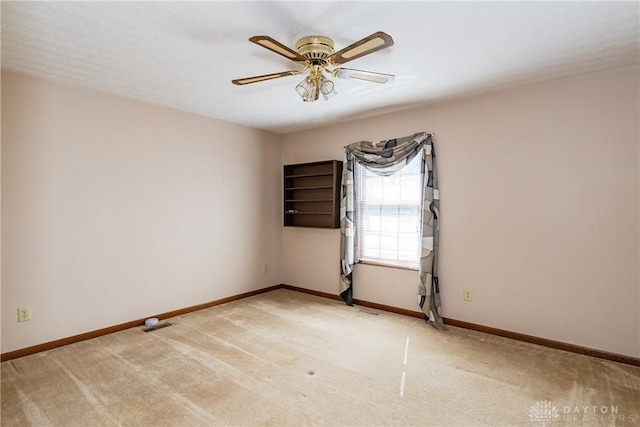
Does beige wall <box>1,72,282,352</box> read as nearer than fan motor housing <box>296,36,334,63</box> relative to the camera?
No

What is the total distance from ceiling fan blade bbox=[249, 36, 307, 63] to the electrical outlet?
9.59 ft

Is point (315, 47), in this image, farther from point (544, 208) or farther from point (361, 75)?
point (544, 208)

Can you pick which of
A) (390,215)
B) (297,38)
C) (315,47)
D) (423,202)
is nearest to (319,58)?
(315,47)

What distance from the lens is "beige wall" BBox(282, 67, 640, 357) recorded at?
2.71 m

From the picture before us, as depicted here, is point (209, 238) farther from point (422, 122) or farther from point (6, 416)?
point (422, 122)

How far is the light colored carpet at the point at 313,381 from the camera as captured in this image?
2.03 metres

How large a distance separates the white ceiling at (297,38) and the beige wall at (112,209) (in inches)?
16.0

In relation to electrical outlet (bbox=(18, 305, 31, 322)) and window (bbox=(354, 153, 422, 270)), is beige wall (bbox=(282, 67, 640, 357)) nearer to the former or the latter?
window (bbox=(354, 153, 422, 270))

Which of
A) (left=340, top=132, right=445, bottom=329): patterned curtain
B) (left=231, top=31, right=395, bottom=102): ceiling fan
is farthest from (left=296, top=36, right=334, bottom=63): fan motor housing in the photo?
(left=340, top=132, right=445, bottom=329): patterned curtain

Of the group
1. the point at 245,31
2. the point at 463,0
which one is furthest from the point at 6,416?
the point at 463,0

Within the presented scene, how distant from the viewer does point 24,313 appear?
9.33 feet

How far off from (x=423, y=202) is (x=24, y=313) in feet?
12.6

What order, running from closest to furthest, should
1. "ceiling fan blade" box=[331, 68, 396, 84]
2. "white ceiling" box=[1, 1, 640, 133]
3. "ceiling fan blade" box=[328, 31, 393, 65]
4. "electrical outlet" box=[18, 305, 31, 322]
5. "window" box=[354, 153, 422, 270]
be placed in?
"ceiling fan blade" box=[328, 31, 393, 65] < "white ceiling" box=[1, 1, 640, 133] < "ceiling fan blade" box=[331, 68, 396, 84] < "electrical outlet" box=[18, 305, 31, 322] < "window" box=[354, 153, 422, 270]

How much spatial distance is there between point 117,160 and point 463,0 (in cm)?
326
